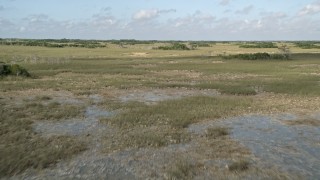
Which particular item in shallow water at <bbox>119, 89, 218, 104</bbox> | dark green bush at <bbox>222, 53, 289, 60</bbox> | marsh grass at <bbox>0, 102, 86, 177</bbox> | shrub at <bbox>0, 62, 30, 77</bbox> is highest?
marsh grass at <bbox>0, 102, 86, 177</bbox>

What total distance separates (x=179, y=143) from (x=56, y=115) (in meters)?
7.52

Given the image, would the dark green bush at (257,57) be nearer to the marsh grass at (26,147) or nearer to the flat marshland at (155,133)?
the flat marshland at (155,133)

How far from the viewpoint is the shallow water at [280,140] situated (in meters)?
12.4

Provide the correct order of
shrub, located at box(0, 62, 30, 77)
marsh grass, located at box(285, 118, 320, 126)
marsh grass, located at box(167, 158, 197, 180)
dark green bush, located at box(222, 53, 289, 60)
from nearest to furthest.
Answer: marsh grass, located at box(167, 158, 197, 180)
marsh grass, located at box(285, 118, 320, 126)
shrub, located at box(0, 62, 30, 77)
dark green bush, located at box(222, 53, 289, 60)

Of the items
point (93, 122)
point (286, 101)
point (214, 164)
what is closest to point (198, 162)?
point (214, 164)

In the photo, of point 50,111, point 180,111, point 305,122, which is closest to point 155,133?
point 180,111

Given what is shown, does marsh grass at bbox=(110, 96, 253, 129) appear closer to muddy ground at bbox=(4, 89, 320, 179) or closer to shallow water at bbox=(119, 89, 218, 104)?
muddy ground at bbox=(4, 89, 320, 179)

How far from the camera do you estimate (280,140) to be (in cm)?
1552

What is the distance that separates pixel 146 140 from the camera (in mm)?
14812

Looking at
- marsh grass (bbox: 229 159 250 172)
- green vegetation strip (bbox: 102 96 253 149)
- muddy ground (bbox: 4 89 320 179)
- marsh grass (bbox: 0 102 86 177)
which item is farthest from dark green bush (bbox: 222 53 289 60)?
marsh grass (bbox: 229 159 250 172)

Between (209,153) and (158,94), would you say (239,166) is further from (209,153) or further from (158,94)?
(158,94)

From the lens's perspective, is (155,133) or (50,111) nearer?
(155,133)

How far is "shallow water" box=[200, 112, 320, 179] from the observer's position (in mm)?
12391

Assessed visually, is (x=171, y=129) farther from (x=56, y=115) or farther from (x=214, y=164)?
(x=56, y=115)
